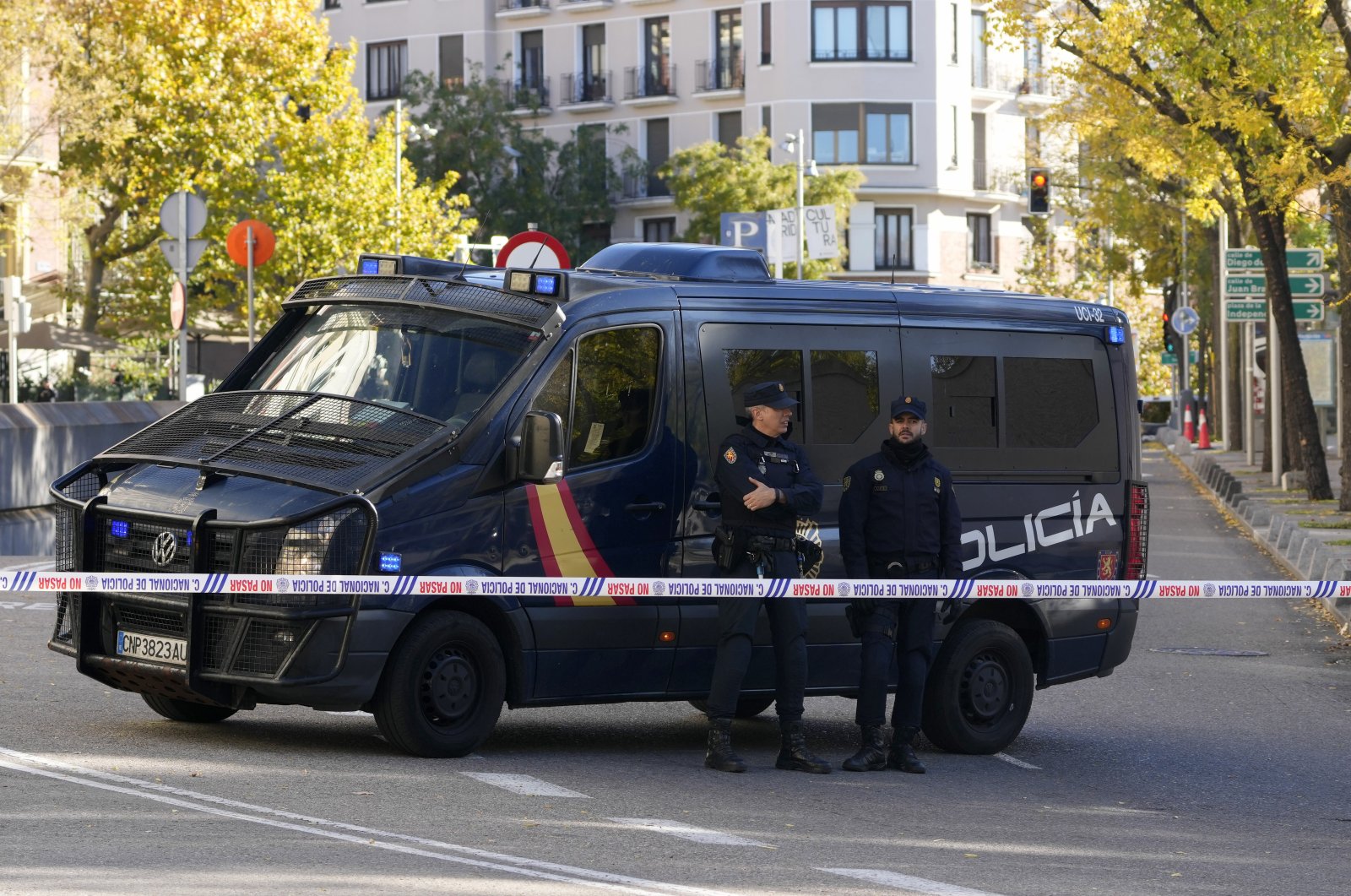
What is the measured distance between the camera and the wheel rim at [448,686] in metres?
9.55

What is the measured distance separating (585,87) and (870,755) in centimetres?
7553

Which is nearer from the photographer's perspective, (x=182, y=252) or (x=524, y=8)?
(x=182, y=252)

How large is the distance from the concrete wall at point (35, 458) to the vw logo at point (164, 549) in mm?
12044

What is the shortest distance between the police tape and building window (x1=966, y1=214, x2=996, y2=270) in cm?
7339

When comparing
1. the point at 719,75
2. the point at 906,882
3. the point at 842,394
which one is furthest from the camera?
the point at 719,75

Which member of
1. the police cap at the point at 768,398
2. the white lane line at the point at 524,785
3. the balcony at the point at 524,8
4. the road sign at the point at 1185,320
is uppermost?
the balcony at the point at 524,8

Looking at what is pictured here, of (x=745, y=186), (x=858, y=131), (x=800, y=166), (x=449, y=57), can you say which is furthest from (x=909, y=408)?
(x=449, y=57)

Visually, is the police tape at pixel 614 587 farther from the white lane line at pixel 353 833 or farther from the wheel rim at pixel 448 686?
the white lane line at pixel 353 833

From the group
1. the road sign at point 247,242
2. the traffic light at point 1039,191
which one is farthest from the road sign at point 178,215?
the traffic light at point 1039,191

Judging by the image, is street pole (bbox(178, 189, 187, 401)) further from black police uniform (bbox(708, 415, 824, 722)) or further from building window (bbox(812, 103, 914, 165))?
building window (bbox(812, 103, 914, 165))

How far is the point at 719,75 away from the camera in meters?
82.1

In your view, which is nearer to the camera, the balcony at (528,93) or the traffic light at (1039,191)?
the traffic light at (1039,191)

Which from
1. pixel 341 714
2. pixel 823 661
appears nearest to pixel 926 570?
pixel 823 661

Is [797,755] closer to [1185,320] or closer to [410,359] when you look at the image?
[410,359]
